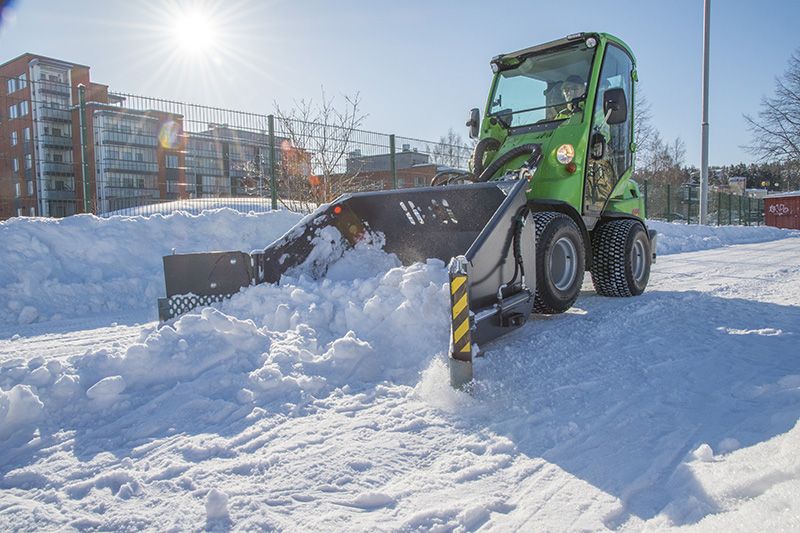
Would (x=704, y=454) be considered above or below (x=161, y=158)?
below

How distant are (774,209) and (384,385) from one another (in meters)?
32.5

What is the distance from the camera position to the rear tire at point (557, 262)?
4.64m

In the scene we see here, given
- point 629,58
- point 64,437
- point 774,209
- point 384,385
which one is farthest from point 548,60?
point 774,209

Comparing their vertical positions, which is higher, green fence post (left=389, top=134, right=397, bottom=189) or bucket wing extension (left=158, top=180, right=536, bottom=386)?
green fence post (left=389, top=134, right=397, bottom=189)

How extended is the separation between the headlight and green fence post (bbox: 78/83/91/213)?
7.65 m

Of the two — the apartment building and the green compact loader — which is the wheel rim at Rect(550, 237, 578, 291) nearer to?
the green compact loader

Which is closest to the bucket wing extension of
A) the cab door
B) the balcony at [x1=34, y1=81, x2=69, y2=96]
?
the cab door

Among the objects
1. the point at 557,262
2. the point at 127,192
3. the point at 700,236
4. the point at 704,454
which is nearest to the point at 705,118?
the point at 700,236

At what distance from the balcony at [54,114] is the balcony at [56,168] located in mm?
807

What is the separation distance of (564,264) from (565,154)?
1118mm

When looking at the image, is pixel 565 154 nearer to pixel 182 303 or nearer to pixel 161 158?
pixel 182 303

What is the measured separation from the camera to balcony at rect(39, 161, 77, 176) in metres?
9.14

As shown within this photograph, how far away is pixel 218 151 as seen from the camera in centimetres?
1073

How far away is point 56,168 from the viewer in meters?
9.70
